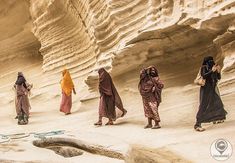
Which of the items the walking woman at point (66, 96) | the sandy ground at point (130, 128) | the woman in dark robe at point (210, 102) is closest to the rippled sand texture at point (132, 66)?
the sandy ground at point (130, 128)

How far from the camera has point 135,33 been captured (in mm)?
10375

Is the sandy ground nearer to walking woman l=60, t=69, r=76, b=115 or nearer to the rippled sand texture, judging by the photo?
the rippled sand texture

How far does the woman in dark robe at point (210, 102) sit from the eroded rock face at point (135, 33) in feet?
5.07

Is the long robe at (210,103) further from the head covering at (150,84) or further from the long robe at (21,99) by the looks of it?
the long robe at (21,99)

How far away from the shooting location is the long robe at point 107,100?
902cm

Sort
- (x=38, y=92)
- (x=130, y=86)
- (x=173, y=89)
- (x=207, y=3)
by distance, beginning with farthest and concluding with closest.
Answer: (x=38, y=92), (x=130, y=86), (x=173, y=89), (x=207, y=3)

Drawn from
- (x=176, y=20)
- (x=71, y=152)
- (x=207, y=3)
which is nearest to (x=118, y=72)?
(x=176, y=20)

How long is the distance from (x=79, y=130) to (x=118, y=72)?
8.77 ft

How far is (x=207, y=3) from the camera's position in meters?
8.74

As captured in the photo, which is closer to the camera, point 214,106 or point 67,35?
point 214,106

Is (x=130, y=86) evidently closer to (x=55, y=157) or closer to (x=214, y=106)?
(x=214, y=106)

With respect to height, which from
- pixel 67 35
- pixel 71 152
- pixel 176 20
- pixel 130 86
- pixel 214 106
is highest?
pixel 67 35

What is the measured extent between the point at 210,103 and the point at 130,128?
1.73 m

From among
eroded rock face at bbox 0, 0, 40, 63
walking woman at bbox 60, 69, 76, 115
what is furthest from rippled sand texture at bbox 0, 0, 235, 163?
eroded rock face at bbox 0, 0, 40, 63
